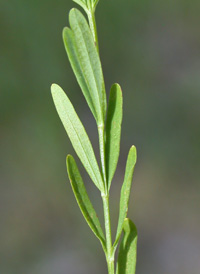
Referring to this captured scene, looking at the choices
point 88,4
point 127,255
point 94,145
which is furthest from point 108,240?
point 94,145

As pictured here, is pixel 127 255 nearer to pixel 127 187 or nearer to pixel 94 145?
pixel 127 187

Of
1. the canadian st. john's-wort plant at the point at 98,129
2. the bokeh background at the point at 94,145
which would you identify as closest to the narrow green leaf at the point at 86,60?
the canadian st. john's-wort plant at the point at 98,129

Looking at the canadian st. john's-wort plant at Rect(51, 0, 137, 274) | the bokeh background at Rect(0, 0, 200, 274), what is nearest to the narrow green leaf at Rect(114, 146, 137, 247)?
the canadian st. john's-wort plant at Rect(51, 0, 137, 274)

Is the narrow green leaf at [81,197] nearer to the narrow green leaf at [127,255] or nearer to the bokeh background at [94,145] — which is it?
the narrow green leaf at [127,255]

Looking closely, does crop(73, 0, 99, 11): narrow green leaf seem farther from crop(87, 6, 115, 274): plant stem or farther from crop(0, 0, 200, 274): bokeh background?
crop(0, 0, 200, 274): bokeh background
